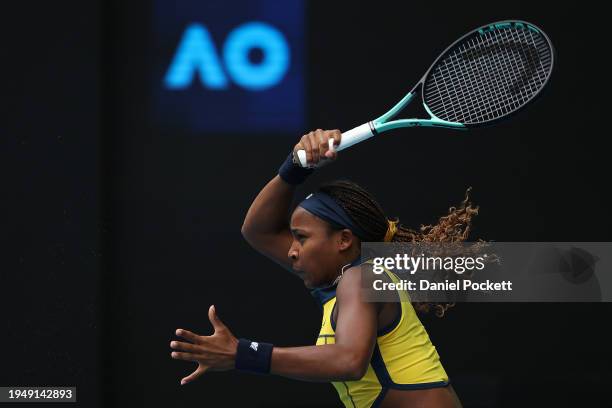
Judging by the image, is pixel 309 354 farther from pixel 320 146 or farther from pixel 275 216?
pixel 275 216

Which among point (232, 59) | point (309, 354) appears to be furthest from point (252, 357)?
point (232, 59)

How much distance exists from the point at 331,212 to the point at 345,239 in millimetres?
85

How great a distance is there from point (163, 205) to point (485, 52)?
1.96 meters

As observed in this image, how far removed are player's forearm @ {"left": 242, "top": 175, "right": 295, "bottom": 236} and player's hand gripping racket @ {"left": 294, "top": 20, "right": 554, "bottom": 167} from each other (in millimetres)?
332

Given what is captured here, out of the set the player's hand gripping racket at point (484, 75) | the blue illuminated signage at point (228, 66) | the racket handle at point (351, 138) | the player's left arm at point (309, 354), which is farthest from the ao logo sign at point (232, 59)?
the player's left arm at point (309, 354)

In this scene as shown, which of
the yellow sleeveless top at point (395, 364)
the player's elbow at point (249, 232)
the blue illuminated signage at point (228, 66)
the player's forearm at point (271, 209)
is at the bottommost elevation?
the yellow sleeveless top at point (395, 364)

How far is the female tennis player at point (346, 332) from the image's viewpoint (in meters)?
2.51

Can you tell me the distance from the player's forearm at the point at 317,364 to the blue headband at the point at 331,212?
A: 0.51 metres

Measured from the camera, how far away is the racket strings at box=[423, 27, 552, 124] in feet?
10.9

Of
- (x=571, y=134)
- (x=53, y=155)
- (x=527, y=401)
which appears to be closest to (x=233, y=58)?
(x=53, y=155)

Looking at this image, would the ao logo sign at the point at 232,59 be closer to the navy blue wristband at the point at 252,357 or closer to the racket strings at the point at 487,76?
the racket strings at the point at 487,76

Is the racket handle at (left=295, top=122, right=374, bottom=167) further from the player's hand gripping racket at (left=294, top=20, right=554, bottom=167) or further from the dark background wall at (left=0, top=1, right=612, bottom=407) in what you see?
the dark background wall at (left=0, top=1, right=612, bottom=407)

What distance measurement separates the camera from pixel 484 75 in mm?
3428

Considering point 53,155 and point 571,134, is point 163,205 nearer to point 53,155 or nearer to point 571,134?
point 53,155
